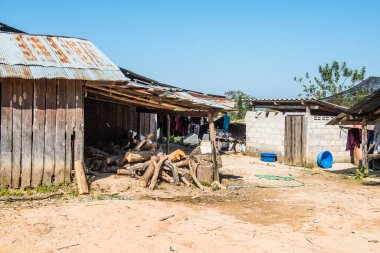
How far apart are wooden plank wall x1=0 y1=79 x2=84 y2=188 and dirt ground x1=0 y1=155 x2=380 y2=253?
1.18 metres

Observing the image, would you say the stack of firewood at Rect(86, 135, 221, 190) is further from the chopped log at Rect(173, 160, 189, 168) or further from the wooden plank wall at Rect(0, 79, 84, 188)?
the wooden plank wall at Rect(0, 79, 84, 188)

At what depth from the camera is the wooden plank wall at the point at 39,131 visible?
921 centimetres

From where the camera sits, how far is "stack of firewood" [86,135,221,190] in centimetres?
1090

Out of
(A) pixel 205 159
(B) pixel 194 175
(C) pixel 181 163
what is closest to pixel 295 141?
(A) pixel 205 159

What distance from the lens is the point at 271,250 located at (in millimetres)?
6016

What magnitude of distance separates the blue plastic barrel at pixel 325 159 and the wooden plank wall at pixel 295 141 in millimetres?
701

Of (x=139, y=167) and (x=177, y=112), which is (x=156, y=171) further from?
(x=177, y=112)

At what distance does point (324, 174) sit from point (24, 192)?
10.8 meters

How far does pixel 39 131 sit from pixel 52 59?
1.88m

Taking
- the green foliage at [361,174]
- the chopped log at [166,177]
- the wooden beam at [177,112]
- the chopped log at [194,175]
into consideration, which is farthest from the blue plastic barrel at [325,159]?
the chopped log at [166,177]

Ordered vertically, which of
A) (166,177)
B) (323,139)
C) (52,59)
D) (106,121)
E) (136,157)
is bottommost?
(166,177)

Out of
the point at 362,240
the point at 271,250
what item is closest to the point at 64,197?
the point at 271,250

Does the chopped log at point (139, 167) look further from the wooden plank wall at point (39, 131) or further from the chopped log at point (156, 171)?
the wooden plank wall at point (39, 131)

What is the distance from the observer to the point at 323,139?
57.3ft
